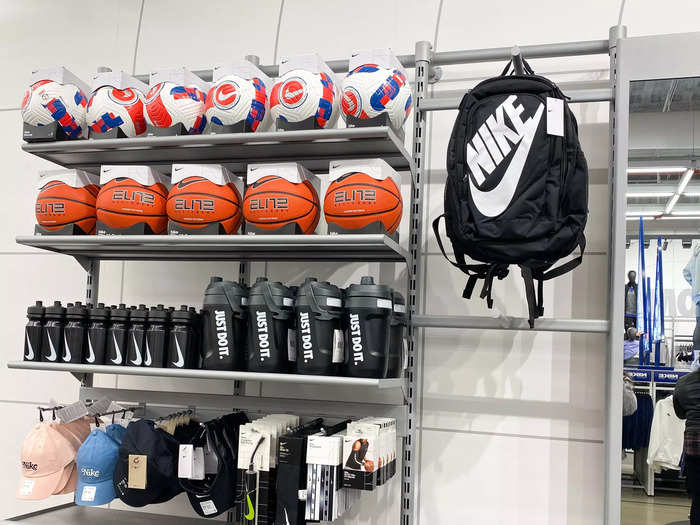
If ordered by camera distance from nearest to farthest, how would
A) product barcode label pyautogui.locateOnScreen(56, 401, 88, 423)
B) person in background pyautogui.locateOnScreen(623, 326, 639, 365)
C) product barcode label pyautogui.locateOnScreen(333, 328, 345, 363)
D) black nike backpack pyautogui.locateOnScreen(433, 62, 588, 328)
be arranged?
1. black nike backpack pyautogui.locateOnScreen(433, 62, 588, 328)
2. product barcode label pyautogui.locateOnScreen(333, 328, 345, 363)
3. person in background pyautogui.locateOnScreen(623, 326, 639, 365)
4. product barcode label pyautogui.locateOnScreen(56, 401, 88, 423)

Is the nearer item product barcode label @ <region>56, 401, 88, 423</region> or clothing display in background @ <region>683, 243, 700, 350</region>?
clothing display in background @ <region>683, 243, 700, 350</region>

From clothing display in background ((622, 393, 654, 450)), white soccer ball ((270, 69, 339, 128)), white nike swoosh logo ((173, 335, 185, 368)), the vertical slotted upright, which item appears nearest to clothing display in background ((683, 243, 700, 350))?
clothing display in background ((622, 393, 654, 450))

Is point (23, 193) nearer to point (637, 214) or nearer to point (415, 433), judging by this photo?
point (415, 433)

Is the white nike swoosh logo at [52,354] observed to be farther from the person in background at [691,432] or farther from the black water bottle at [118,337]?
the person in background at [691,432]

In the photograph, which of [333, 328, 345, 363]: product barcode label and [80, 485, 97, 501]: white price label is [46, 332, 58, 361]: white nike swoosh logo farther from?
[333, 328, 345, 363]: product barcode label

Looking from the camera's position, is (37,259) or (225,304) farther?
(37,259)

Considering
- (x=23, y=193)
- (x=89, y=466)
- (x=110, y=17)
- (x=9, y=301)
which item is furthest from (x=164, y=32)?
(x=89, y=466)

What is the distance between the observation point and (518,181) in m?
1.95

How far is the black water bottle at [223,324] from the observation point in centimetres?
212

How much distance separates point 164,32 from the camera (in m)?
2.87

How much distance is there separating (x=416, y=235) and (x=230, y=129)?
0.70m

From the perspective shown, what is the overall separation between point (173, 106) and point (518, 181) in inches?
44.6

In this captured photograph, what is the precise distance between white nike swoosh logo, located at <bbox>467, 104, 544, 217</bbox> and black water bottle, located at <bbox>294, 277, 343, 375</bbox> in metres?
0.53

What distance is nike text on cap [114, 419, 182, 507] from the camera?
2.13 meters
